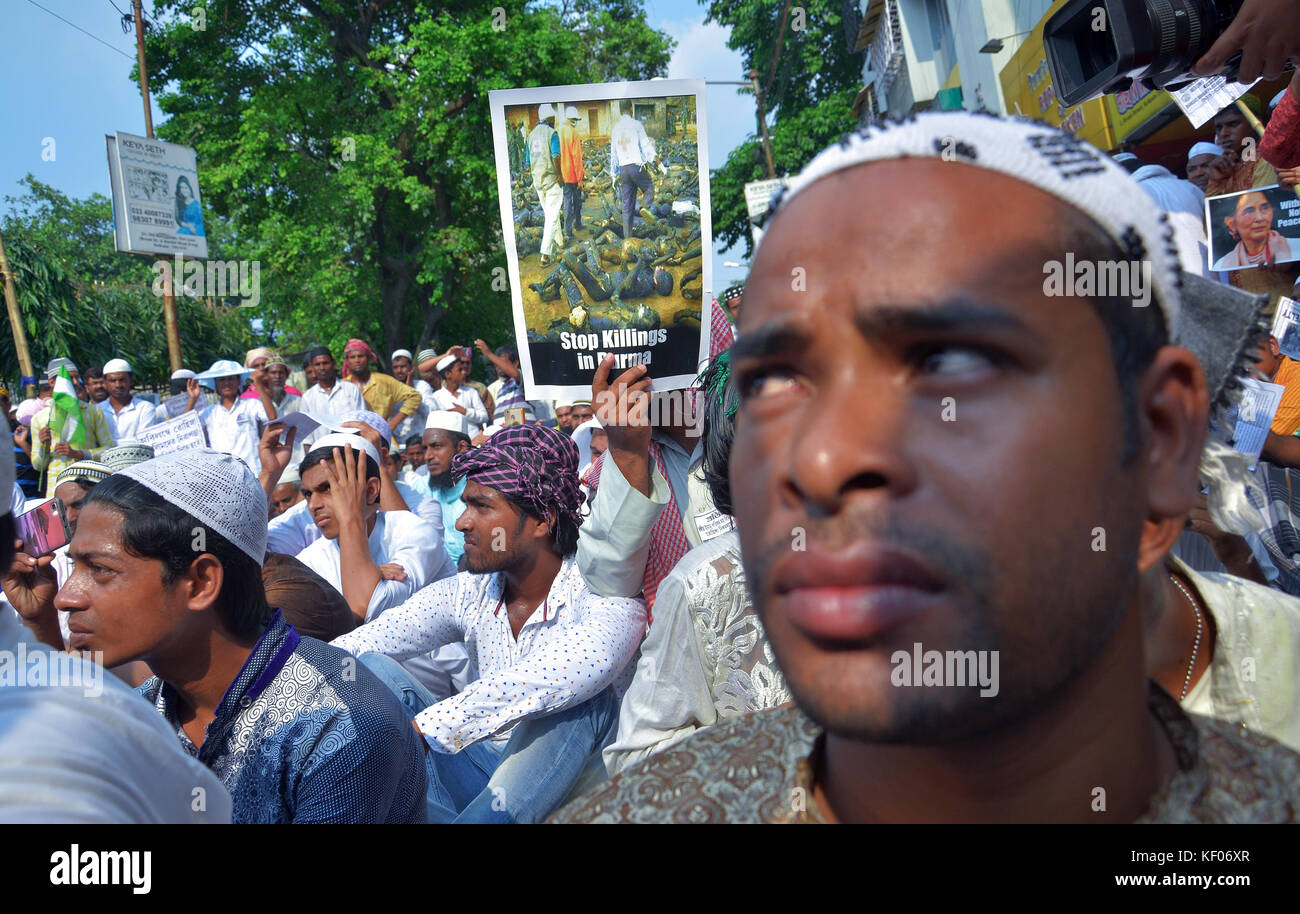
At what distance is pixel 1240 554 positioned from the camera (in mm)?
2873

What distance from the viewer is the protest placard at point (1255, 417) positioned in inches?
117

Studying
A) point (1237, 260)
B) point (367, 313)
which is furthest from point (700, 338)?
point (367, 313)

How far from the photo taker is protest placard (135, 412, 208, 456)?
6.40 metres

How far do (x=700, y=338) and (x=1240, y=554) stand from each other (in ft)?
5.49

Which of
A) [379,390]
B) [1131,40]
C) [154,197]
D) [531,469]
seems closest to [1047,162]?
[1131,40]

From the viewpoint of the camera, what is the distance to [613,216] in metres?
3.06

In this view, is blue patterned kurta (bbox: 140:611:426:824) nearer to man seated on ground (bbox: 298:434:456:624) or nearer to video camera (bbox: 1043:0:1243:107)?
man seated on ground (bbox: 298:434:456:624)

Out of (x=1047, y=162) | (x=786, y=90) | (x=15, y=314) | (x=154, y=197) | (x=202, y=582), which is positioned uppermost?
(x=786, y=90)

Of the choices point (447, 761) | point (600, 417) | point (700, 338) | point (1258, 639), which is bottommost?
point (447, 761)

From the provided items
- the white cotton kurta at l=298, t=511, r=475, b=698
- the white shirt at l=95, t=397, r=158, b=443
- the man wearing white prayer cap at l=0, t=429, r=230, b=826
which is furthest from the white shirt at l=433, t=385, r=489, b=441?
the man wearing white prayer cap at l=0, t=429, r=230, b=826

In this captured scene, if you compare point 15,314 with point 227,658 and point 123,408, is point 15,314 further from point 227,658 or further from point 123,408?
point 227,658

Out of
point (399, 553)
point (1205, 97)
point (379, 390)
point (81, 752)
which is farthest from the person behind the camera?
point (379, 390)

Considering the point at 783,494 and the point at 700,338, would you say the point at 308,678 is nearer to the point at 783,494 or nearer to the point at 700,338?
the point at 700,338

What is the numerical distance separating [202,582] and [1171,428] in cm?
250
